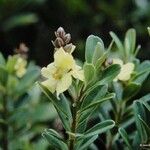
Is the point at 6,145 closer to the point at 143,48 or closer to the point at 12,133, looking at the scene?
the point at 12,133

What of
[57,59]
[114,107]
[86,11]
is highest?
[86,11]

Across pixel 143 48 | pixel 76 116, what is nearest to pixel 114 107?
pixel 76 116

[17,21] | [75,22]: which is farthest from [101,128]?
[75,22]

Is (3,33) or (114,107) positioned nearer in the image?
(114,107)

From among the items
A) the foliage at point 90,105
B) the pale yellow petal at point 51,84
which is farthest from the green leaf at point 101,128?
the pale yellow petal at point 51,84

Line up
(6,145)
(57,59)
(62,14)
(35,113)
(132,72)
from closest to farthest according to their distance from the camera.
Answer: (57,59) → (132,72) → (6,145) → (35,113) → (62,14)

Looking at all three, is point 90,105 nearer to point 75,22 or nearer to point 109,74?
point 109,74

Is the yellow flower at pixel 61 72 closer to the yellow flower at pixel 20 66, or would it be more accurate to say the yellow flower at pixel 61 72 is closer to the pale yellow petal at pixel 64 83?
the pale yellow petal at pixel 64 83
